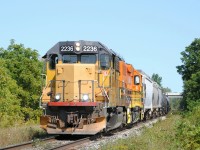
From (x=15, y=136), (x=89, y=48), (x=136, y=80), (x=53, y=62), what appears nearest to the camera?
(x=15, y=136)

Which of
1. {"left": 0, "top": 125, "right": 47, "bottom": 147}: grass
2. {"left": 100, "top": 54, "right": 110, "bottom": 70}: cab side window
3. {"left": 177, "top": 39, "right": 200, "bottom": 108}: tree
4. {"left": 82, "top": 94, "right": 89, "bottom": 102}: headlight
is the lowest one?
{"left": 0, "top": 125, "right": 47, "bottom": 147}: grass

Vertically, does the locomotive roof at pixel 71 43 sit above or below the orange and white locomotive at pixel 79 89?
above

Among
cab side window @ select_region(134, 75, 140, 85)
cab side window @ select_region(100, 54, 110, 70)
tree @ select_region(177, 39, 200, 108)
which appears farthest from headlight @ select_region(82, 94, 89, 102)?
tree @ select_region(177, 39, 200, 108)

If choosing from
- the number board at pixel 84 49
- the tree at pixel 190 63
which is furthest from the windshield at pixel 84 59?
the tree at pixel 190 63

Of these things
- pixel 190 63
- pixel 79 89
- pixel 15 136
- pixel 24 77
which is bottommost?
pixel 15 136

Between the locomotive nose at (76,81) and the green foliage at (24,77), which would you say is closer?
the locomotive nose at (76,81)

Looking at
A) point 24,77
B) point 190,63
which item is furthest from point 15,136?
point 190,63

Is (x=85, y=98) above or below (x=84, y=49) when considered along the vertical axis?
below

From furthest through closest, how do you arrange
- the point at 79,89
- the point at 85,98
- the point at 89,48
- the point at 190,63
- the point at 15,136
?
the point at 190,63 → the point at 89,48 → the point at 15,136 → the point at 79,89 → the point at 85,98

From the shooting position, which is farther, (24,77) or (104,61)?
(24,77)

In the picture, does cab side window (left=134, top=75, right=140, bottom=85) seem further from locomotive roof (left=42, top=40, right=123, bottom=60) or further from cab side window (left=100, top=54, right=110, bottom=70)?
cab side window (left=100, top=54, right=110, bottom=70)

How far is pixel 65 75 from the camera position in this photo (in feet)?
53.3

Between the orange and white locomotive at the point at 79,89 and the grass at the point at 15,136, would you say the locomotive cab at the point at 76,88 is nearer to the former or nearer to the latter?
the orange and white locomotive at the point at 79,89

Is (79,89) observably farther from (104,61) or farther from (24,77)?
(24,77)
